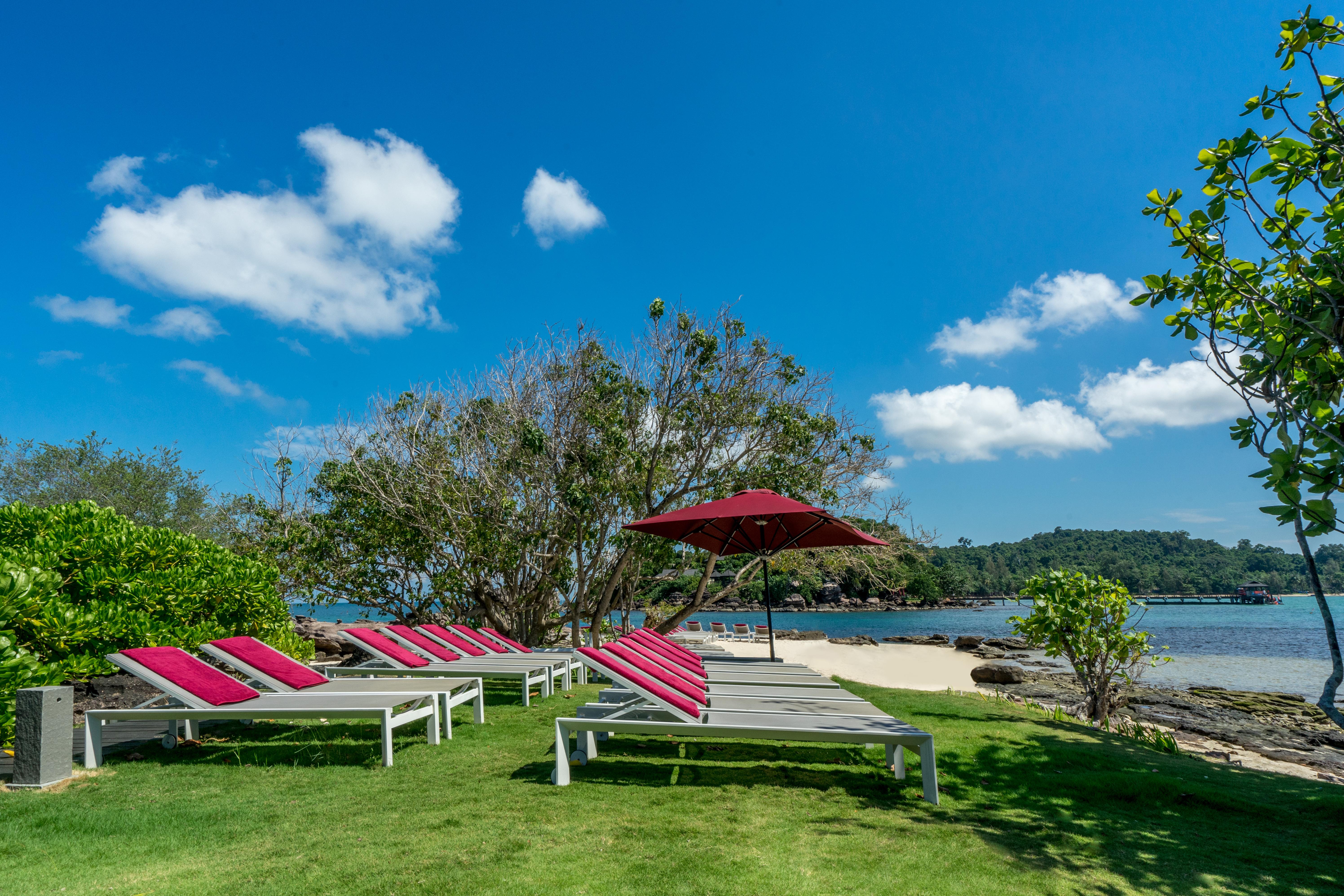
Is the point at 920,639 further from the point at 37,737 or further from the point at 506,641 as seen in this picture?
the point at 37,737

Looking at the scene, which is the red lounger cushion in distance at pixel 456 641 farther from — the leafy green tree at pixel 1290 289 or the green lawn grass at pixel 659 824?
the leafy green tree at pixel 1290 289

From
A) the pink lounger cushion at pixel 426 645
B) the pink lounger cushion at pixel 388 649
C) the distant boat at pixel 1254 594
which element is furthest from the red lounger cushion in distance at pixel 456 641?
the distant boat at pixel 1254 594

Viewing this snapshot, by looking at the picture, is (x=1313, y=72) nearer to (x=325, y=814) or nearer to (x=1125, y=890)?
(x=1125, y=890)

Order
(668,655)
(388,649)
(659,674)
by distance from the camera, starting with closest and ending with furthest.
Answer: (659,674) < (668,655) < (388,649)

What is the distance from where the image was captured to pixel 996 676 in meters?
17.1

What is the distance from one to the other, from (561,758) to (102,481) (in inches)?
1401

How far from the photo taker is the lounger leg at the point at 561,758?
449cm

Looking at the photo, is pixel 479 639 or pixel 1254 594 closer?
pixel 479 639

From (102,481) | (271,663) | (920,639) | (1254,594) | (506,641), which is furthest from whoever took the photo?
(1254,594)

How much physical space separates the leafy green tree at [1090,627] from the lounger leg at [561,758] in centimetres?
598

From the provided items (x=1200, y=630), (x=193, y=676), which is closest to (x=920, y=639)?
(x=1200, y=630)

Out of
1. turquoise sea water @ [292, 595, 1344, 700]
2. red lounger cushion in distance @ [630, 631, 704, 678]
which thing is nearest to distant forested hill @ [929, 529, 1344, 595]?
turquoise sea water @ [292, 595, 1344, 700]

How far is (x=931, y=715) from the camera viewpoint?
24.3 ft

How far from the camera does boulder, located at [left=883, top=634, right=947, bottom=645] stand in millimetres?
37031
